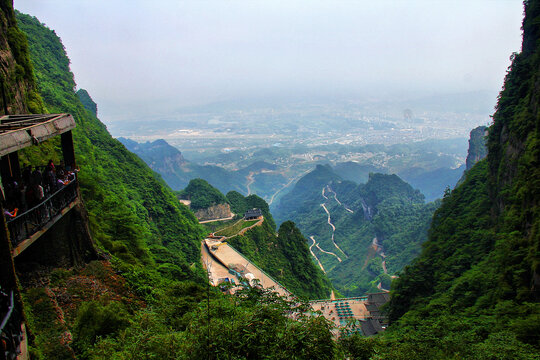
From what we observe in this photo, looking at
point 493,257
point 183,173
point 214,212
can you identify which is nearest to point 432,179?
point 183,173

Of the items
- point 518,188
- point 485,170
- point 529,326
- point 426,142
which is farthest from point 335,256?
point 426,142

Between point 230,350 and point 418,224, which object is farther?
point 418,224

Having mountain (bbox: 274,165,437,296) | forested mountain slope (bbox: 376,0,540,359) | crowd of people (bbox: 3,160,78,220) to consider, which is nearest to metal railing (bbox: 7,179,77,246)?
crowd of people (bbox: 3,160,78,220)

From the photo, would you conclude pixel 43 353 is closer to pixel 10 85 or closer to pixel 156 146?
pixel 10 85

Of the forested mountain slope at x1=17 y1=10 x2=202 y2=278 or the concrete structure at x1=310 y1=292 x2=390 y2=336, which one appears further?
the concrete structure at x1=310 y1=292 x2=390 y2=336

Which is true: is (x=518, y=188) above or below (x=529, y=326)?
above

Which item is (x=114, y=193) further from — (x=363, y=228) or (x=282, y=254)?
(x=363, y=228)

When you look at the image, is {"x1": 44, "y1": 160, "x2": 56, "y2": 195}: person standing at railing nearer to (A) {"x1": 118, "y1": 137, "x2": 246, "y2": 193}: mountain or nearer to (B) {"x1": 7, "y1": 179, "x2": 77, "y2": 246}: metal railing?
(B) {"x1": 7, "y1": 179, "x2": 77, "y2": 246}: metal railing
